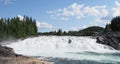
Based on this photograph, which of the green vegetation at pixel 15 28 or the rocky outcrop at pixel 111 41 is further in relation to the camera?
the green vegetation at pixel 15 28

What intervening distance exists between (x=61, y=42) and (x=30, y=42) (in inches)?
309

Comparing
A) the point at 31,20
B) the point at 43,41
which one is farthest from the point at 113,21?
the point at 43,41

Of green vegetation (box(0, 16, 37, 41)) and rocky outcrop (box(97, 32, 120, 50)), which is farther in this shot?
green vegetation (box(0, 16, 37, 41))

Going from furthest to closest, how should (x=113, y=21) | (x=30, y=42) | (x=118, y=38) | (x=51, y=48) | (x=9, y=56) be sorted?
(x=113, y=21), (x=118, y=38), (x=30, y=42), (x=51, y=48), (x=9, y=56)

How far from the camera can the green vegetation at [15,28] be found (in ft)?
315

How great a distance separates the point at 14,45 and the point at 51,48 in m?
9.80

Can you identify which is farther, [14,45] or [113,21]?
[113,21]

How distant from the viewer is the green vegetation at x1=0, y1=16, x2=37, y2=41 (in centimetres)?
9588

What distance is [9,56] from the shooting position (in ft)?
83.5

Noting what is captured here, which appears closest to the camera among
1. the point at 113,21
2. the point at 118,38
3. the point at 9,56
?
the point at 9,56

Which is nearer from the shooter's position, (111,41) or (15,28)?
(111,41)

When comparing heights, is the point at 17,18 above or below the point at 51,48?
above

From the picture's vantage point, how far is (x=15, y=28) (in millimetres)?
99438

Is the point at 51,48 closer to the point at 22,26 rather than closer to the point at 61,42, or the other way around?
the point at 61,42
